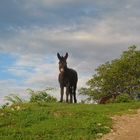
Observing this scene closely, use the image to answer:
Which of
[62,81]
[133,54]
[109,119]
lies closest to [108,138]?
[109,119]

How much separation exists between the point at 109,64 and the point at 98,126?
115 ft

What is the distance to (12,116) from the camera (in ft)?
71.6

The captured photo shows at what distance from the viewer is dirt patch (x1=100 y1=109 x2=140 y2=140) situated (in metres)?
18.5

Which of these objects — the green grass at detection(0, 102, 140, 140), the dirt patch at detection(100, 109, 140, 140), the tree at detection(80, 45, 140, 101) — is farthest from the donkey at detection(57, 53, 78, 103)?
the tree at detection(80, 45, 140, 101)

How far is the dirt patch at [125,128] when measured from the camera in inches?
730

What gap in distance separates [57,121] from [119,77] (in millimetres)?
32681

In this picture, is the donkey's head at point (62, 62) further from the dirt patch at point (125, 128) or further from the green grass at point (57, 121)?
the dirt patch at point (125, 128)

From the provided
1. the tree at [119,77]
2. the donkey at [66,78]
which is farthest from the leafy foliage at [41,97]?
the tree at [119,77]

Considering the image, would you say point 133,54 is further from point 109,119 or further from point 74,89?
point 109,119

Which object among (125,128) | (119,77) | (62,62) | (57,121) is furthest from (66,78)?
(119,77)

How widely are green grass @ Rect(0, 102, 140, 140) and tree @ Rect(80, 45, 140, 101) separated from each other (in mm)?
27170

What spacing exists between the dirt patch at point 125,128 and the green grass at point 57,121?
311mm

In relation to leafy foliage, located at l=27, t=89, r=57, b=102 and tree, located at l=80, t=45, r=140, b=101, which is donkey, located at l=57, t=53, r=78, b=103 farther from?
tree, located at l=80, t=45, r=140, b=101

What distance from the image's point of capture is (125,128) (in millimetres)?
19922
